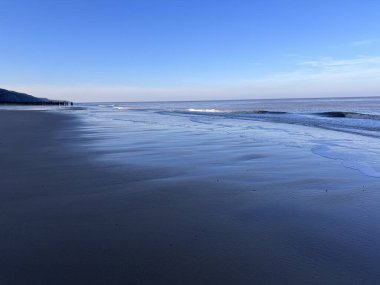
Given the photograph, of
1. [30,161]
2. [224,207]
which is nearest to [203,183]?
[224,207]

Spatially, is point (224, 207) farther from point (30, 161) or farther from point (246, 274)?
point (30, 161)

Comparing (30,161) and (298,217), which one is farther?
(30,161)

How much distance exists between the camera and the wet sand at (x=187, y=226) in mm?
3221

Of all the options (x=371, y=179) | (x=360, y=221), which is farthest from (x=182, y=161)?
(x=360, y=221)

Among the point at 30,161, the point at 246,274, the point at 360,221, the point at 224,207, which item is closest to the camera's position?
the point at 246,274

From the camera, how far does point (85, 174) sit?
7.38 meters

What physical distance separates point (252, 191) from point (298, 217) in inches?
56.5

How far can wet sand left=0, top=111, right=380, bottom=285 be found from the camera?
3.22 m

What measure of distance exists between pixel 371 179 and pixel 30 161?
27.9 ft

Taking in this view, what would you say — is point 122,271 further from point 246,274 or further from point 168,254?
point 246,274

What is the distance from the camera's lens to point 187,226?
442 centimetres

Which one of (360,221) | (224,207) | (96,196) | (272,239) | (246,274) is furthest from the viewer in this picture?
(96,196)

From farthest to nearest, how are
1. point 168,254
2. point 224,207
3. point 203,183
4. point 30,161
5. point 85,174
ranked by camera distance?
point 30,161, point 85,174, point 203,183, point 224,207, point 168,254

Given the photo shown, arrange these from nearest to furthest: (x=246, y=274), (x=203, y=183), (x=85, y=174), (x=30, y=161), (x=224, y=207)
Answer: (x=246, y=274) < (x=224, y=207) < (x=203, y=183) < (x=85, y=174) < (x=30, y=161)
